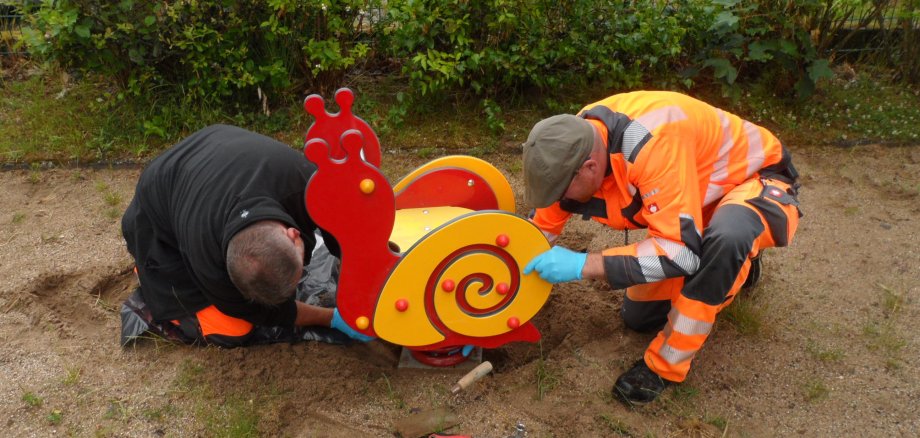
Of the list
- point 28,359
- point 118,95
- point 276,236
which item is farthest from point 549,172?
point 118,95

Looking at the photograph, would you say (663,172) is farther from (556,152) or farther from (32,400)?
(32,400)

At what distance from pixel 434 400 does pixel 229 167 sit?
1.20m

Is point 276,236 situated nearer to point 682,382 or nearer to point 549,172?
point 549,172

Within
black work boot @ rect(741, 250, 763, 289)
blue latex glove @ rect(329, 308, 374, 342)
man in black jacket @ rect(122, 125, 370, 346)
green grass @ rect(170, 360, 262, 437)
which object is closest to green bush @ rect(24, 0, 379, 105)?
man in black jacket @ rect(122, 125, 370, 346)

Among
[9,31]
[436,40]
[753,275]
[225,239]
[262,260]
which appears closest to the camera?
[262,260]

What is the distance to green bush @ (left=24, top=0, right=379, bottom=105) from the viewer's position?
4418 millimetres

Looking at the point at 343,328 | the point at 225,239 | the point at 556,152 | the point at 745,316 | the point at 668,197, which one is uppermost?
the point at 556,152

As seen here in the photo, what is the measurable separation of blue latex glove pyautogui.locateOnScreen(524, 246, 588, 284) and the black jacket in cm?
84

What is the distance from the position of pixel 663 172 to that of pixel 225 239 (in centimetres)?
152

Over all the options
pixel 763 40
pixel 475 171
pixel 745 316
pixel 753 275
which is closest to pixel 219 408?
pixel 475 171

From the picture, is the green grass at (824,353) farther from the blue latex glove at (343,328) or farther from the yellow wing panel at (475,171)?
the blue latex glove at (343,328)

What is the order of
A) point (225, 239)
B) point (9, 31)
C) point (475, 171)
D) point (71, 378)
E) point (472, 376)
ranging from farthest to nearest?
1. point (9, 31)
2. point (475, 171)
3. point (71, 378)
4. point (472, 376)
5. point (225, 239)

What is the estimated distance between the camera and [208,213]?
8.32ft

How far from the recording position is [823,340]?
10.1 ft
